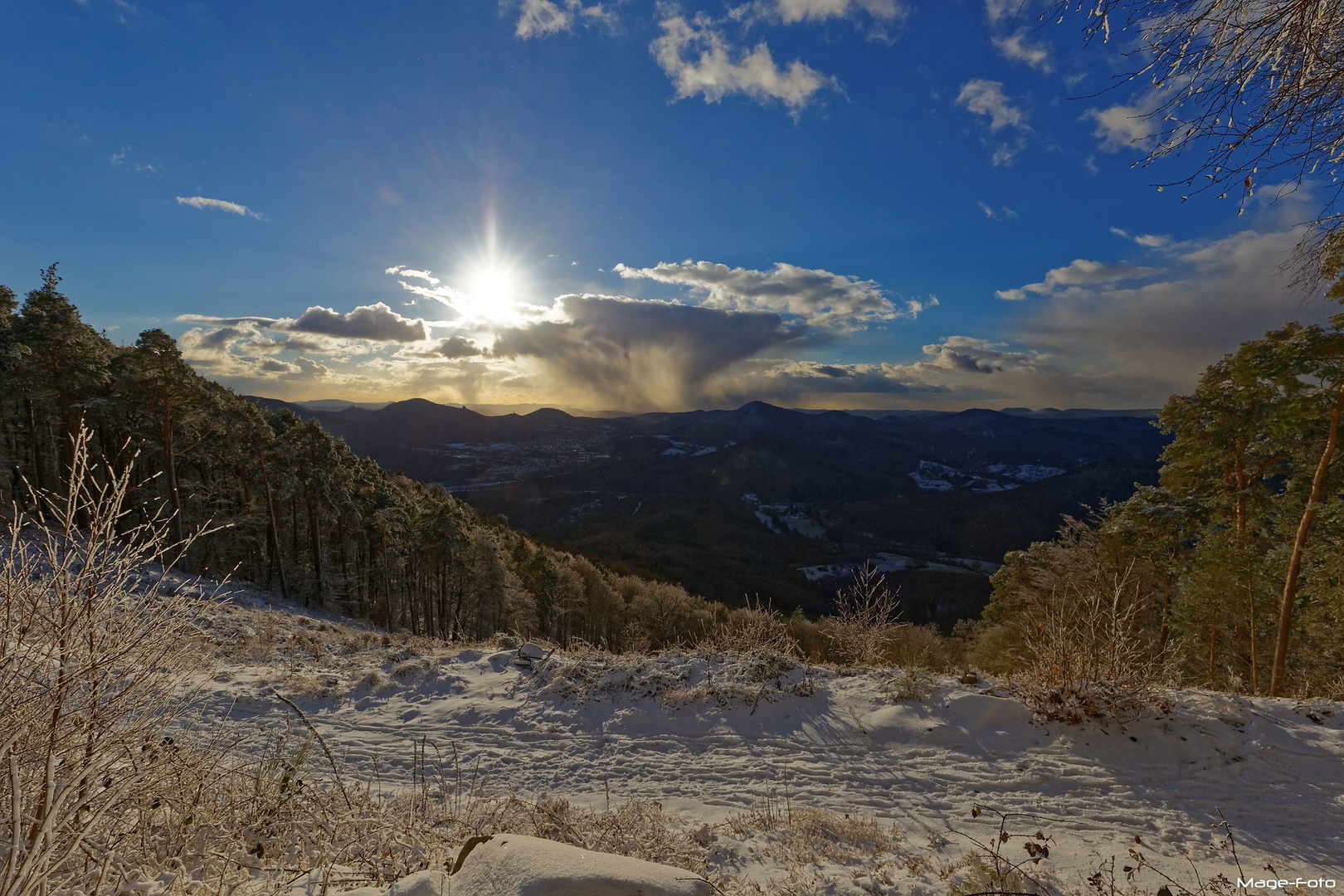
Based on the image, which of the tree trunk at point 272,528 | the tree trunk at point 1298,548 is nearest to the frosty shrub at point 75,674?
the tree trunk at point 1298,548

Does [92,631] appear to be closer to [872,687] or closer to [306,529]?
[872,687]

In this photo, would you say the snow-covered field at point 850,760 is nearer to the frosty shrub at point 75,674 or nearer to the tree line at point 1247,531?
the frosty shrub at point 75,674

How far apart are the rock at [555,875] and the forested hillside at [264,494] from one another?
29.0 ft

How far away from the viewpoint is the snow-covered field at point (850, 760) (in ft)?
15.3

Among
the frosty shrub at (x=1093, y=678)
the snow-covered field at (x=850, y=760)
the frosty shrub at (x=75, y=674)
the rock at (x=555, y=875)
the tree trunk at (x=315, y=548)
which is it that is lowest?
the tree trunk at (x=315, y=548)

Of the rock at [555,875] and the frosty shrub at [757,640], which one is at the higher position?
the rock at [555,875]

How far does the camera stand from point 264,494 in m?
30.2

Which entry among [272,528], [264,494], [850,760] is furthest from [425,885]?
[264,494]

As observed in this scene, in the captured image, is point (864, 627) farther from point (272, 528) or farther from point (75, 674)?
point (272, 528)

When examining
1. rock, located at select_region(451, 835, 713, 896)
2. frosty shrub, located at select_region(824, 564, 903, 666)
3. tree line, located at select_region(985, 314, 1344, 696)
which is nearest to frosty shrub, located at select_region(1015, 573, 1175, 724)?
frosty shrub, located at select_region(824, 564, 903, 666)

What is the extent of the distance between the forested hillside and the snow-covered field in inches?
136

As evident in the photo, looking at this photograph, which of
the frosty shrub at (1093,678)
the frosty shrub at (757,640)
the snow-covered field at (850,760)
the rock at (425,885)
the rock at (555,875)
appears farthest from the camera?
the frosty shrub at (757,640)

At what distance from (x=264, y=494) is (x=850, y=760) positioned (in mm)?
34357

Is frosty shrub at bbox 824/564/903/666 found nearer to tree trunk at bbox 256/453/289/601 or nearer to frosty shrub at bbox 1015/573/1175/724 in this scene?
frosty shrub at bbox 1015/573/1175/724
